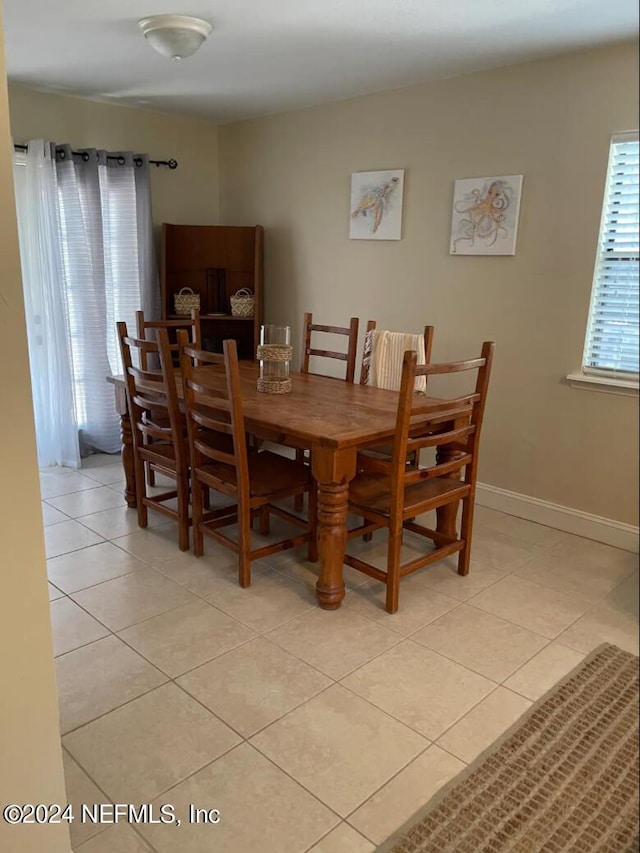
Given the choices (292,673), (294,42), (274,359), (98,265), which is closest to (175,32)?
(294,42)

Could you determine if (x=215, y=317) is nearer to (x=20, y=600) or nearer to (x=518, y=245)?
(x=518, y=245)

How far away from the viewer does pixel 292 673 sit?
206cm

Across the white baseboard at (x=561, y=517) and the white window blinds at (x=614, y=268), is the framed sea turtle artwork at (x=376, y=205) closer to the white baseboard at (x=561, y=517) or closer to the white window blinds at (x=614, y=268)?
the white window blinds at (x=614, y=268)

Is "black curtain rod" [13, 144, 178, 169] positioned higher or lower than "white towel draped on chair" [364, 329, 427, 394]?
higher

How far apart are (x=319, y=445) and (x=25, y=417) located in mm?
1260

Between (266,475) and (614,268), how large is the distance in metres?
1.79

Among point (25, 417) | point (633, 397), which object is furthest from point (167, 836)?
point (633, 397)

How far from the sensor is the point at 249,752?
174 centimetres

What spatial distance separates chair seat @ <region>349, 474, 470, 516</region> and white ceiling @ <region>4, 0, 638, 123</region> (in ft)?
5.58

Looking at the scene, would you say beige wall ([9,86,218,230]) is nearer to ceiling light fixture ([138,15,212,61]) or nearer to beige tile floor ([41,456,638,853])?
ceiling light fixture ([138,15,212,61])

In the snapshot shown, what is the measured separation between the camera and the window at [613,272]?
2686mm

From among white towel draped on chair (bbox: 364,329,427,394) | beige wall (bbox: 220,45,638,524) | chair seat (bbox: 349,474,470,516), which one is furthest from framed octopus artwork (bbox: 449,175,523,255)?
chair seat (bbox: 349,474,470,516)

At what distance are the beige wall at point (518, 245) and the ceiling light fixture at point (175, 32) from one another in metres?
1.32

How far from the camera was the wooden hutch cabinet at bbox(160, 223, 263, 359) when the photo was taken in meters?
4.41
